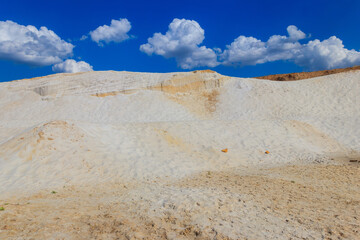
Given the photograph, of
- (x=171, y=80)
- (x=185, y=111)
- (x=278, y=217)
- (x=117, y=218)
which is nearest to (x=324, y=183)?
(x=278, y=217)

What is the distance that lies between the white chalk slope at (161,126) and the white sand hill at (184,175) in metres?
0.06

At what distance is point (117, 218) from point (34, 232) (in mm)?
1300

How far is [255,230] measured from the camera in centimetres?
387

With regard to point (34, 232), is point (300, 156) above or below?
below

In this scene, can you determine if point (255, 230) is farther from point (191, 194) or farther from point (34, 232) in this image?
point (34, 232)

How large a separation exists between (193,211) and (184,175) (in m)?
3.31

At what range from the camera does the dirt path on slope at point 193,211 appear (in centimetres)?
382

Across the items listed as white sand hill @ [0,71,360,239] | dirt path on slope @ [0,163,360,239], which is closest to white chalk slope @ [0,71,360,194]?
white sand hill @ [0,71,360,239]

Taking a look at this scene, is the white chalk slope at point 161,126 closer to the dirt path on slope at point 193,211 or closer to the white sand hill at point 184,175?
the white sand hill at point 184,175

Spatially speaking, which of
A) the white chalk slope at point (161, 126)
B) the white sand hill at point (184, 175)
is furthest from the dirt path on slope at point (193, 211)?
the white chalk slope at point (161, 126)

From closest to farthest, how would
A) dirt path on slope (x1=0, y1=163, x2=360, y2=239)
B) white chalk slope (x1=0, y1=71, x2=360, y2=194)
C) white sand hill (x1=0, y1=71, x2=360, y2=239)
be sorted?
dirt path on slope (x1=0, y1=163, x2=360, y2=239)
white sand hill (x1=0, y1=71, x2=360, y2=239)
white chalk slope (x1=0, y1=71, x2=360, y2=194)

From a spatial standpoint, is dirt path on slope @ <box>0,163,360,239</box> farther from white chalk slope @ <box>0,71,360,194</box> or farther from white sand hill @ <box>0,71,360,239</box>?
white chalk slope @ <box>0,71,360,194</box>

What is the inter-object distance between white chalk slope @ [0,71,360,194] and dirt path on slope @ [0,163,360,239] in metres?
1.51

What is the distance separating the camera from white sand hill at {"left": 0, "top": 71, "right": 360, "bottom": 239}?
159 inches
